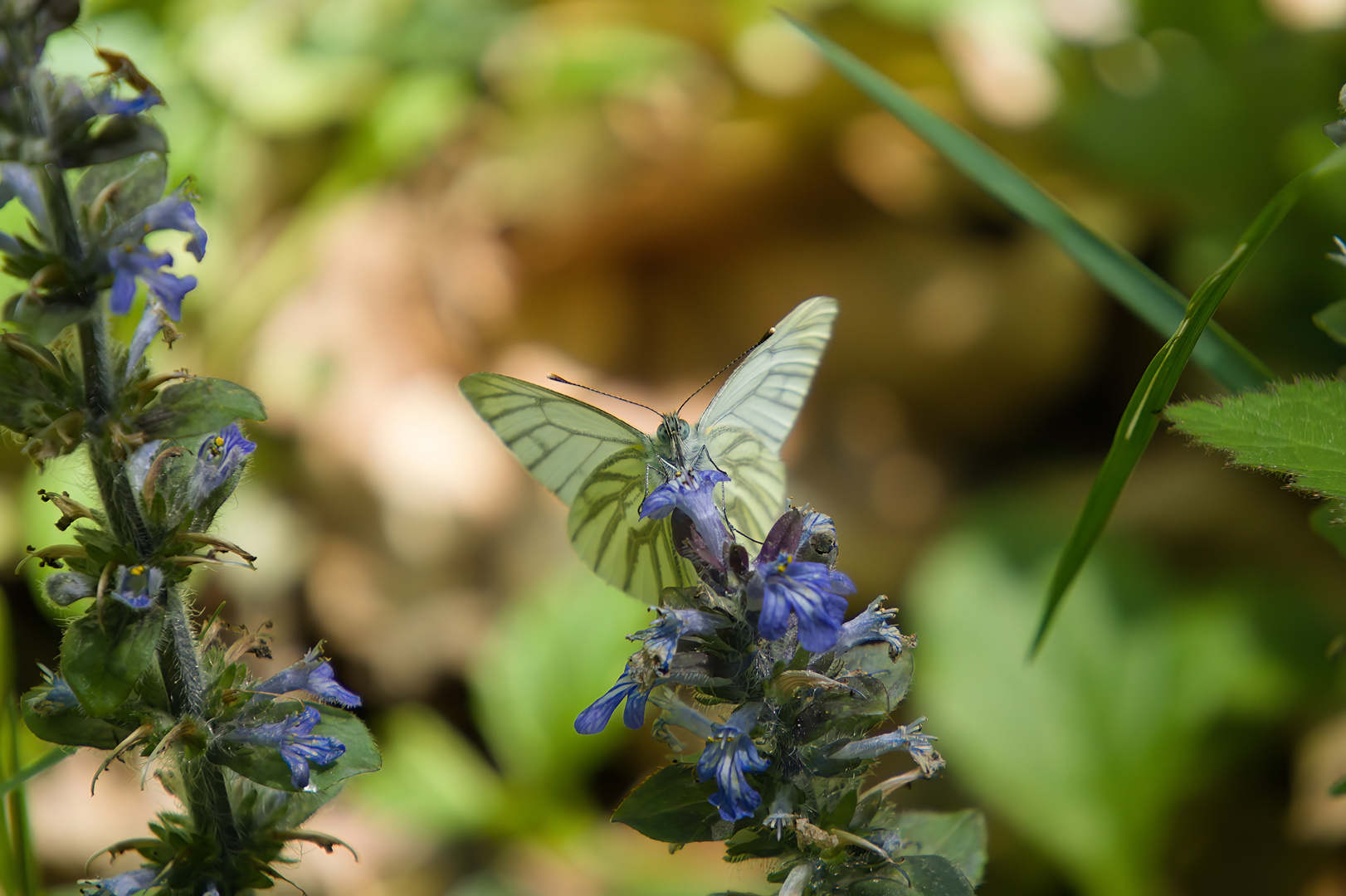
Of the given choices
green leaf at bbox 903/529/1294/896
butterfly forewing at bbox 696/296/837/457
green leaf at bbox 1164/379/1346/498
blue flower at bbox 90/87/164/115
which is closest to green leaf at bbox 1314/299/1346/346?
green leaf at bbox 1164/379/1346/498

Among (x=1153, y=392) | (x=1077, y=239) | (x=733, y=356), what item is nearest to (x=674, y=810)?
(x=1153, y=392)

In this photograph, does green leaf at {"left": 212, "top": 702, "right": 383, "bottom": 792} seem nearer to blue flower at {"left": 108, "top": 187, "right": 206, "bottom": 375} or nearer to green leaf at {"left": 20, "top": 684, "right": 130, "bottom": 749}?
green leaf at {"left": 20, "top": 684, "right": 130, "bottom": 749}

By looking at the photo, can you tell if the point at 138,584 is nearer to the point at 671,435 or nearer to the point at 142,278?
the point at 142,278

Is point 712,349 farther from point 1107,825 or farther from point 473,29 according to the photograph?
point 1107,825

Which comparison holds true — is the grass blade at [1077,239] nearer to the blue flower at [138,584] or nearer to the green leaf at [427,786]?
the blue flower at [138,584]

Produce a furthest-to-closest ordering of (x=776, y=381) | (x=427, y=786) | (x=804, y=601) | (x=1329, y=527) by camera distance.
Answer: (x=427, y=786) → (x=776, y=381) → (x=1329, y=527) → (x=804, y=601)

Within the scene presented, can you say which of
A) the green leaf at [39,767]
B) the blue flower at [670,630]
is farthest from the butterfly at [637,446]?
the green leaf at [39,767]
